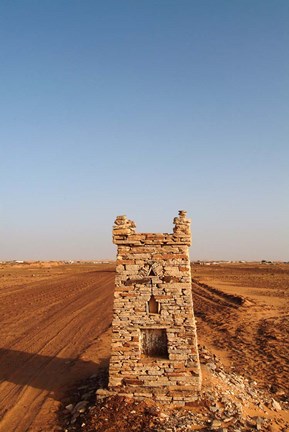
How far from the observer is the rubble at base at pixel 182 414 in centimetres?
877

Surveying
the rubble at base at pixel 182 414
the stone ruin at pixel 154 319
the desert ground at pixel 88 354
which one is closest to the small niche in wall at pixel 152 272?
the stone ruin at pixel 154 319

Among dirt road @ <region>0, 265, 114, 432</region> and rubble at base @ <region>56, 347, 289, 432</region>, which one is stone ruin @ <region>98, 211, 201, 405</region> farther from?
dirt road @ <region>0, 265, 114, 432</region>

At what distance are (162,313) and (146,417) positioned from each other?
2.60 metres

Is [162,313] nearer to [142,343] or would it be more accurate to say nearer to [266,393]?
[142,343]

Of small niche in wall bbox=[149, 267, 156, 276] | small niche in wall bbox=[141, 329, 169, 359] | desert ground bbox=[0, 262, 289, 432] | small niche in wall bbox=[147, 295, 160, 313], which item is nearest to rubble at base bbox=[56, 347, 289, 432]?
desert ground bbox=[0, 262, 289, 432]

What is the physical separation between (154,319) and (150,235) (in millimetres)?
2371

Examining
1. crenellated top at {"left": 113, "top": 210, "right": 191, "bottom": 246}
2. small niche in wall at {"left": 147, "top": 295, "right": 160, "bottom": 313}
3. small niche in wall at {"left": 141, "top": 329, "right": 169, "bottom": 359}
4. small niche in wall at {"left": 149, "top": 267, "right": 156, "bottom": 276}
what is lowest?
small niche in wall at {"left": 141, "top": 329, "right": 169, "bottom": 359}

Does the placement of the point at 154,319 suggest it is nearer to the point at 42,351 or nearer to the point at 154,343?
the point at 154,343

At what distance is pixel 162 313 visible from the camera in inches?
405

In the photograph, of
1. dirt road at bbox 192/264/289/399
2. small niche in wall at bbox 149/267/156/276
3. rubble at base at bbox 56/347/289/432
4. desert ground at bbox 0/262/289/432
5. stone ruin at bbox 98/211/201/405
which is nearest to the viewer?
rubble at base at bbox 56/347/289/432

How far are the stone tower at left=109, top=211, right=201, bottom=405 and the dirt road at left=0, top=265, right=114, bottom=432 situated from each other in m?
2.65

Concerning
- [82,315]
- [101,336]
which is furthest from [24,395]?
[82,315]

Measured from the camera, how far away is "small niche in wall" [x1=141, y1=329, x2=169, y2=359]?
10.7m

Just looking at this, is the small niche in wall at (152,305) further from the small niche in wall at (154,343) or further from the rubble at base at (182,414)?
the rubble at base at (182,414)
